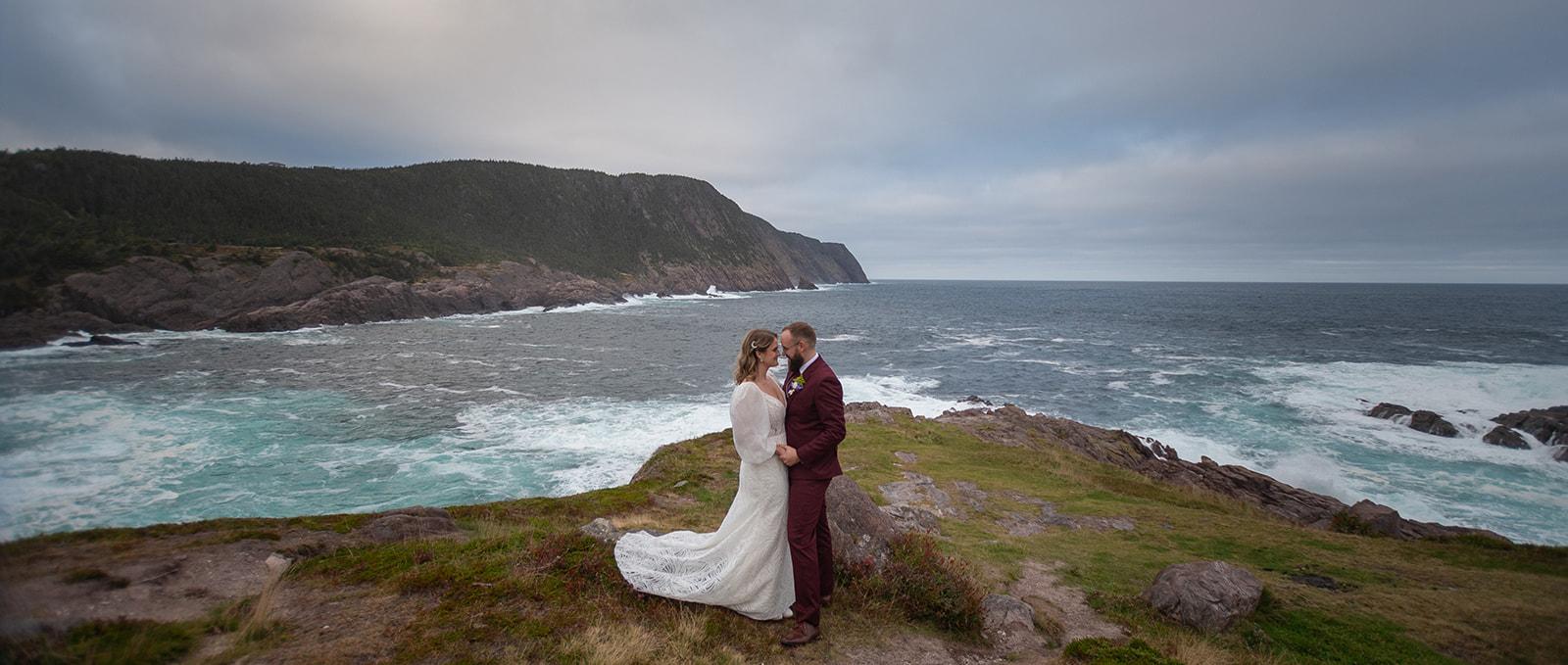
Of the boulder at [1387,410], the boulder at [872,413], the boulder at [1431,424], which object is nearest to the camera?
the boulder at [872,413]

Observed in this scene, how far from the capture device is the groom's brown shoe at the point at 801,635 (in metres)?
5.63

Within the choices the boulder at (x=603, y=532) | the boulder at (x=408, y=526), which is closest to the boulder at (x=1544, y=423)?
the boulder at (x=603, y=532)

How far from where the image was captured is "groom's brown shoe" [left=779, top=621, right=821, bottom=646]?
5.63m

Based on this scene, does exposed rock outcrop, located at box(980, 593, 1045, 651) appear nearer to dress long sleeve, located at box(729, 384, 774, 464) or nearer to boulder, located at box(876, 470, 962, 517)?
dress long sleeve, located at box(729, 384, 774, 464)

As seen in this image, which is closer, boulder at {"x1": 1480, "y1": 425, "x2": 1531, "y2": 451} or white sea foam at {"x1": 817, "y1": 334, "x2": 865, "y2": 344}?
boulder at {"x1": 1480, "y1": 425, "x2": 1531, "y2": 451}

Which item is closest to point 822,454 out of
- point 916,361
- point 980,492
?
point 980,492

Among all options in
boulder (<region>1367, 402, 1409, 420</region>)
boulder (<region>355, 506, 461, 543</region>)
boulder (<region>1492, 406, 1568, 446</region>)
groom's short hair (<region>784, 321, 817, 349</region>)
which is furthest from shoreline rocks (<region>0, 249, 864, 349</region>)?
boulder (<region>1492, 406, 1568, 446</region>)

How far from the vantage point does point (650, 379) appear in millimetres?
38125

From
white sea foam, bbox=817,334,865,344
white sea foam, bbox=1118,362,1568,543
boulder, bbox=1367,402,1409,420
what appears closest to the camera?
white sea foam, bbox=1118,362,1568,543

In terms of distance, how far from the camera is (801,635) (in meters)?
5.68

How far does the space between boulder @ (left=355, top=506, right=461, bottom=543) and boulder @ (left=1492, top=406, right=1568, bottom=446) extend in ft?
144

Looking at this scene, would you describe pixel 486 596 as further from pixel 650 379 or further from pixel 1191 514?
pixel 650 379

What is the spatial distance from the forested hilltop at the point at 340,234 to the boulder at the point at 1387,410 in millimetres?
47182

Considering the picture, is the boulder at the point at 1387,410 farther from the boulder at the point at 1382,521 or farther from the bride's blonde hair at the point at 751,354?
the bride's blonde hair at the point at 751,354
